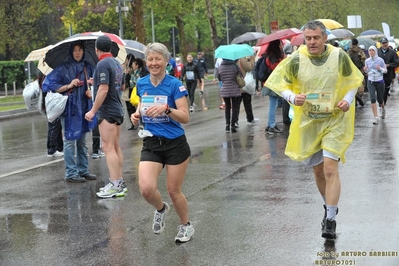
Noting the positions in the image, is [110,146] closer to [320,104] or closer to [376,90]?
[320,104]

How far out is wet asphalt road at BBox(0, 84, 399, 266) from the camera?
6.44 m

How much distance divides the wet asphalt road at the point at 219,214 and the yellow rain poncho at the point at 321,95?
2.69 feet

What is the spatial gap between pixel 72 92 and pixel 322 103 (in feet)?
15.2

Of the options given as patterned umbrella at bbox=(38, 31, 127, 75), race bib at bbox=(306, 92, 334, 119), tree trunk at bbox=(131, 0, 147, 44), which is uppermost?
tree trunk at bbox=(131, 0, 147, 44)

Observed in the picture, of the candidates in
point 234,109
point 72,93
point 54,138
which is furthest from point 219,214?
point 234,109

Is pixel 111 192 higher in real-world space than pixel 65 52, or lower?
lower

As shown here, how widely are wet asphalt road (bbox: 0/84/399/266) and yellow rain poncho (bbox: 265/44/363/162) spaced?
0.82 metres

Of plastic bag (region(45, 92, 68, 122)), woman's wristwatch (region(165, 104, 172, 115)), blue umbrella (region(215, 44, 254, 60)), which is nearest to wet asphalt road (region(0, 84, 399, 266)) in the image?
plastic bag (region(45, 92, 68, 122))

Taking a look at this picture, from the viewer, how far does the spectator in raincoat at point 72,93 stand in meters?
10.4

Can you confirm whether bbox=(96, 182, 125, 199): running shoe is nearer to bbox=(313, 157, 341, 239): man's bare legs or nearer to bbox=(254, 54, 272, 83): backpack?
bbox=(313, 157, 341, 239): man's bare legs

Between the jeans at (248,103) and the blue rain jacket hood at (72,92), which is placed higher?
the blue rain jacket hood at (72,92)

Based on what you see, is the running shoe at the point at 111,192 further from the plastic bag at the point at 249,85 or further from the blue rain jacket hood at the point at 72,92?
the plastic bag at the point at 249,85

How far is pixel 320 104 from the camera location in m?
6.94

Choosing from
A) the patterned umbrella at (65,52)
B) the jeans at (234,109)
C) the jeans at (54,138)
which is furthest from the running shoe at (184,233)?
the jeans at (234,109)
